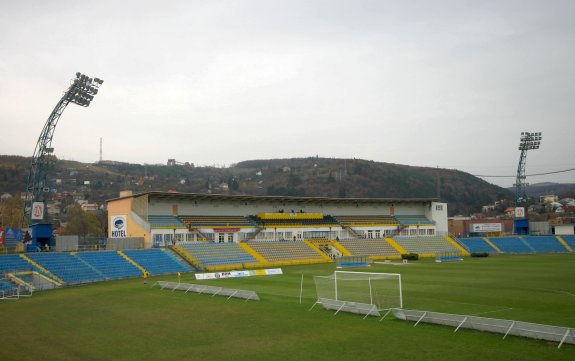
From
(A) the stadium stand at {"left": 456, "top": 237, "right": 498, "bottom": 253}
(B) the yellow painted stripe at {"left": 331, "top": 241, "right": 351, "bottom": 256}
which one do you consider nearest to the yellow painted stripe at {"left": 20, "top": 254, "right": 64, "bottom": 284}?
(B) the yellow painted stripe at {"left": 331, "top": 241, "right": 351, "bottom": 256}

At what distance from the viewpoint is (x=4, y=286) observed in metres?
32.1

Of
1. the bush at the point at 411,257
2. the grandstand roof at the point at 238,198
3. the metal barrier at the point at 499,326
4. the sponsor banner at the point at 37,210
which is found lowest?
the bush at the point at 411,257

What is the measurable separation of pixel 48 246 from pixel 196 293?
22.1 meters

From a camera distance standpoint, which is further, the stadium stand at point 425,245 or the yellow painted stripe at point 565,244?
the yellow painted stripe at point 565,244

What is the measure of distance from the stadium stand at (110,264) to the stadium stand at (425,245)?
3555 cm

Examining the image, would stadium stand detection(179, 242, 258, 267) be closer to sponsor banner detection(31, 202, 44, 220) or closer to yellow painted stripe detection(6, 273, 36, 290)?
sponsor banner detection(31, 202, 44, 220)

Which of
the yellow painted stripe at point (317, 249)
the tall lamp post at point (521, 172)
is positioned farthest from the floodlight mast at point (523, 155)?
the yellow painted stripe at point (317, 249)

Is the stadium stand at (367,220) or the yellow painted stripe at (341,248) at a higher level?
the stadium stand at (367,220)

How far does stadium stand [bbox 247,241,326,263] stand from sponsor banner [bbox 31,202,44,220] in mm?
22144

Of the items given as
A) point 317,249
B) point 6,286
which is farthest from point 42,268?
point 317,249

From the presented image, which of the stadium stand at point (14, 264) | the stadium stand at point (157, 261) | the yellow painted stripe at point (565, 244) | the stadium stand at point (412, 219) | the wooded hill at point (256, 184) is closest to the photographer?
the stadium stand at point (14, 264)

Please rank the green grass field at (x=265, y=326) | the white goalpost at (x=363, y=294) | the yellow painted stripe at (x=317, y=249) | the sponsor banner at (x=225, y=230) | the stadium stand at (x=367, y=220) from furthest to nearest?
the stadium stand at (x=367, y=220), the yellow painted stripe at (x=317, y=249), the sponsor banner at (x=225, y=230), the white goalpost at (x=363, y=294), the green grass field at (x=265, y=326)

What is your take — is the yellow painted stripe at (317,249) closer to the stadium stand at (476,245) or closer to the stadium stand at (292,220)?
the stadium stand at (292,220)

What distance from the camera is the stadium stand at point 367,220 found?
7013 centimetres
